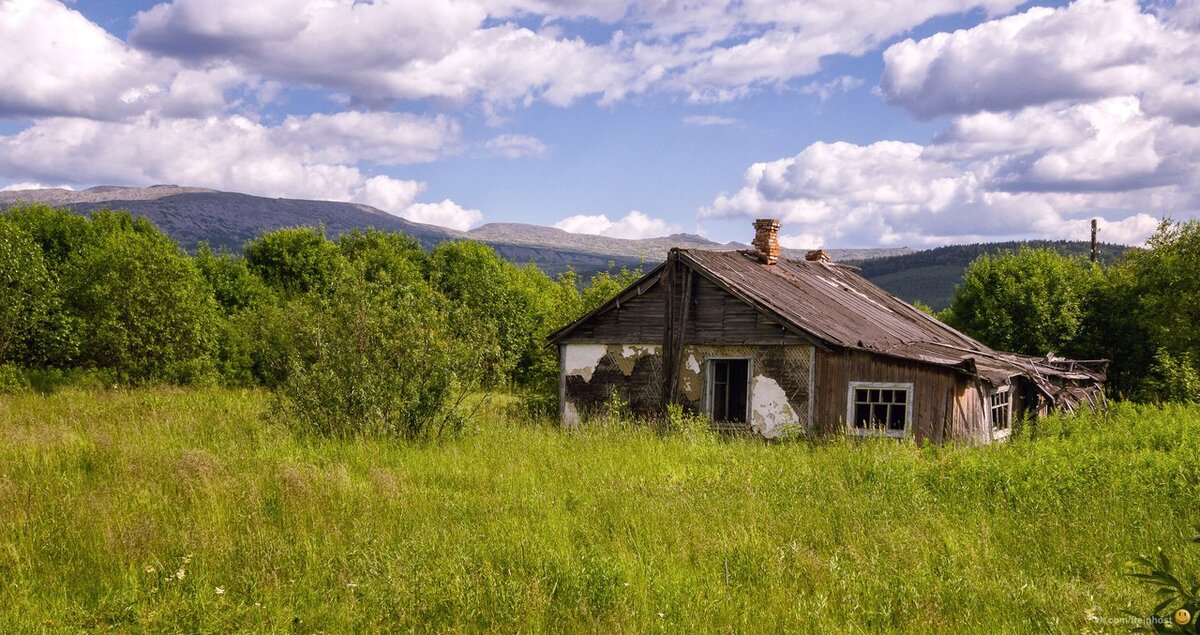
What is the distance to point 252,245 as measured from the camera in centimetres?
4372

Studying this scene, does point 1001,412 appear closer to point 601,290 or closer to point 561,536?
point 561,536

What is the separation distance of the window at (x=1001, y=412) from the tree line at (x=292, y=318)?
11.0m

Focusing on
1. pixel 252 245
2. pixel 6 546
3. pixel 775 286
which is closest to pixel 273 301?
pixel 252 245

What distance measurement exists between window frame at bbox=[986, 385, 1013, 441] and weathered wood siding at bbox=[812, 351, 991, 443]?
1.64 ft

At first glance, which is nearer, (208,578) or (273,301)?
(208,578)

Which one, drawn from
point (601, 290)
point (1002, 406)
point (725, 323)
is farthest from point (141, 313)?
point (1002, 406)

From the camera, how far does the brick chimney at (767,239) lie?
2362 cm

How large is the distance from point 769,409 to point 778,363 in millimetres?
1051

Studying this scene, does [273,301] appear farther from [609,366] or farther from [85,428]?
[85,428]

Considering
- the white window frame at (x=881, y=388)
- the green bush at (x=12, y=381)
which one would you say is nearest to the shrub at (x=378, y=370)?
the white window frame at (x=881, y=388)

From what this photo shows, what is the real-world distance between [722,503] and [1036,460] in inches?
215

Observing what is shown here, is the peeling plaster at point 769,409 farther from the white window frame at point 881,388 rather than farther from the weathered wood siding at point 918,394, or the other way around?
the white window frame at point 881,388

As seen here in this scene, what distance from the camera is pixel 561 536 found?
7.63 metres

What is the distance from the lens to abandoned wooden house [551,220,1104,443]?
57.1 feet
